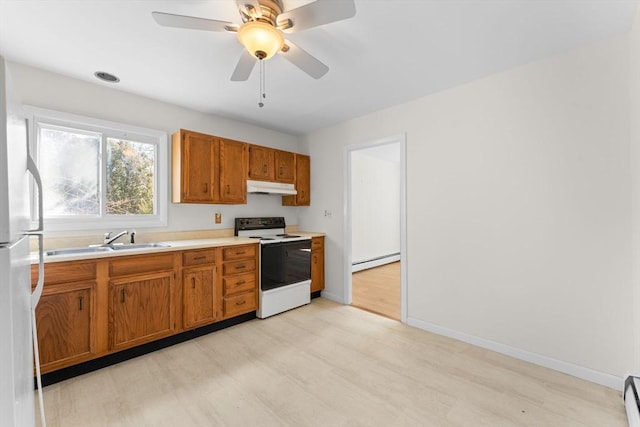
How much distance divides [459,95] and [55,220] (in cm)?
399

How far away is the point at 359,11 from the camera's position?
1693 mm

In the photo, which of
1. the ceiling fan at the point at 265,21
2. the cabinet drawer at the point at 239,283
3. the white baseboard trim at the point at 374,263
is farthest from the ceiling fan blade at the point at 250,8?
the white baseboard trim at the point at 374,263

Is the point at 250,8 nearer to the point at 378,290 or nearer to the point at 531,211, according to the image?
the point at 531,211

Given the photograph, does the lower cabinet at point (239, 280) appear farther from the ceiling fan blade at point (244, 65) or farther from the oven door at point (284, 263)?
the ceiling fan blade at point (244, 65)

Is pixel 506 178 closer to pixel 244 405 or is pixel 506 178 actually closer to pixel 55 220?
pixel 244 405

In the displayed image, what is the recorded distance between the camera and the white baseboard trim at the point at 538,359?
1966 millimetres

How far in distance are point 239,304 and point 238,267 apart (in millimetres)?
412

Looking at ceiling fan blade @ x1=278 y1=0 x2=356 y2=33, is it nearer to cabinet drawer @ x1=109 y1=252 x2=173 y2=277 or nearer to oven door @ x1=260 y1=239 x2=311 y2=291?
cabinet drawer @ x1=109 y1=252 x2=173 y2=277

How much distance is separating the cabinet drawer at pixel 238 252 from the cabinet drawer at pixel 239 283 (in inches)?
8.4

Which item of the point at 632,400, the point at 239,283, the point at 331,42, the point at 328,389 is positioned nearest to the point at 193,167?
the point at 239,283

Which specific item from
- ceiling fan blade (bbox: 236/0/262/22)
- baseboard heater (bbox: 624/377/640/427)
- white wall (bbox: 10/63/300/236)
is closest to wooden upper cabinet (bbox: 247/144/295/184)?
white wall (bbox: 10/63/300/236)

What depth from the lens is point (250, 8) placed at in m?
1.51

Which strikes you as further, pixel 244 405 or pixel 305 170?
pixel 305 170

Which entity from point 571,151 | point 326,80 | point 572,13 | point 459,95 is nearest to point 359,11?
point 326,80
